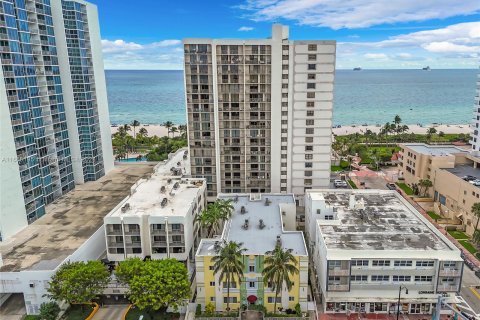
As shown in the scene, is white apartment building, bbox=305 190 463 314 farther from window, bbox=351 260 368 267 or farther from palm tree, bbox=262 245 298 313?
palm tree, bbox=262 245 298 313

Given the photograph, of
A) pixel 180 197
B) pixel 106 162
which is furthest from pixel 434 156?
pixel 106 162

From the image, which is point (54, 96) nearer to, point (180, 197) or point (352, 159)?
point (180, 197)

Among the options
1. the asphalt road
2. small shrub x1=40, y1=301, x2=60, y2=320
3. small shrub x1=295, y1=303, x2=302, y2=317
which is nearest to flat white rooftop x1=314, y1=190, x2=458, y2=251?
small shrub x1=295, y1=303, x2=302, y2=317

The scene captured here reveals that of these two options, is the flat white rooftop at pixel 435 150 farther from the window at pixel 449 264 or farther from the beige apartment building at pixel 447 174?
the window at pixel 449 264

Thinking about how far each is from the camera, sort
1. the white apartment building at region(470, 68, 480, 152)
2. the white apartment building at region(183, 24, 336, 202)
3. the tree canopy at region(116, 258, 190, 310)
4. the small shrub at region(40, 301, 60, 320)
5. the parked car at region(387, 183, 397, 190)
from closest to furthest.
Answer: the tree canopy at region(116, 258, 190, 310) → the small shrub at region(40, 301, 60, 320) → the white apartment building at region(183, 24, 336, 202) → the white apartment building at region(470, 68, 480, 152) → the parked car at region(387, 183, 397, 190)

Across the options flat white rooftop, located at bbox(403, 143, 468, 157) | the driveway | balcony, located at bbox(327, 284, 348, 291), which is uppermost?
flat white rooftop, located at bbox(403, 143, 468, 157)

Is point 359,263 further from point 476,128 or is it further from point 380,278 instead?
point 476,128

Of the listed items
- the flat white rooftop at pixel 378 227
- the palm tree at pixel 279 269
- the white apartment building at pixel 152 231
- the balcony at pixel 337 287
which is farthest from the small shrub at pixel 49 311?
the flat white rooftop at pixel 378 227
